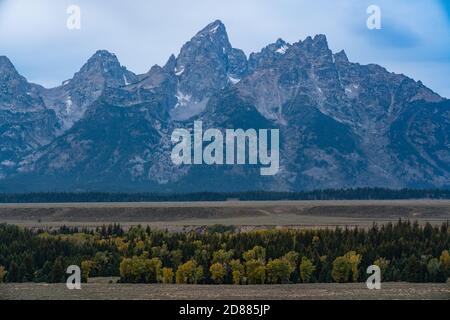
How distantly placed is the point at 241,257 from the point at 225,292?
1340 inches

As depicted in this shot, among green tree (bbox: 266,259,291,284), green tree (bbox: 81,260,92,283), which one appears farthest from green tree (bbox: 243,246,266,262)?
green tree (bbox: 81,260,92,283)

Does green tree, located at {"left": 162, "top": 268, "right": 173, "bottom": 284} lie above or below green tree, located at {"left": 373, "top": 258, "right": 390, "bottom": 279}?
below

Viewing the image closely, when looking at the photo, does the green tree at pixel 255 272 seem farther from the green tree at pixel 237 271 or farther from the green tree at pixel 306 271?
the green tree at pixel 306 271

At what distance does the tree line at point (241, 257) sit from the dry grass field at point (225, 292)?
7642mm

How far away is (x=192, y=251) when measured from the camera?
14550 cm

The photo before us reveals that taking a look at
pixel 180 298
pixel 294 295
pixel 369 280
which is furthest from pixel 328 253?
pixel 180 298

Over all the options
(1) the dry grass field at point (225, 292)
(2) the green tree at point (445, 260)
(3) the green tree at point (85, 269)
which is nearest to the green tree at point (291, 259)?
(1) the dry grass field at point (225, 292)

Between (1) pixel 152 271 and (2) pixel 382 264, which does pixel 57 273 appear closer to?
(1) pixel 152 271

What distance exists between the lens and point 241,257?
13862 centimetres

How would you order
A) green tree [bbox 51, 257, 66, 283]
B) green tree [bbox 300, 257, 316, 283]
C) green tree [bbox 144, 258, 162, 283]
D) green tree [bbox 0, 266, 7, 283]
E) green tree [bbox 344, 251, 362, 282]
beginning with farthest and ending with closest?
green tree [bbox 144, 258, 162, 283], green tree [bbox 0, 266, 7, 283], green tree [bbox 344, 251, 362, 282], green tree [bbox 300, 257, 316, 283], green tree [bbox 51, 257, 66, 283]

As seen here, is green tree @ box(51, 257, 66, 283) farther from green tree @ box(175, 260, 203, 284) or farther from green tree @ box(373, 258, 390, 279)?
green tree @ box(373, 258, 390, 279)

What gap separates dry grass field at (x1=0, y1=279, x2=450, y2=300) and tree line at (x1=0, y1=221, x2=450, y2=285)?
7642mm

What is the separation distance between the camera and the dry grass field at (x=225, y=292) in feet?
313

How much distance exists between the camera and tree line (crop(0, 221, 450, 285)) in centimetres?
12712
